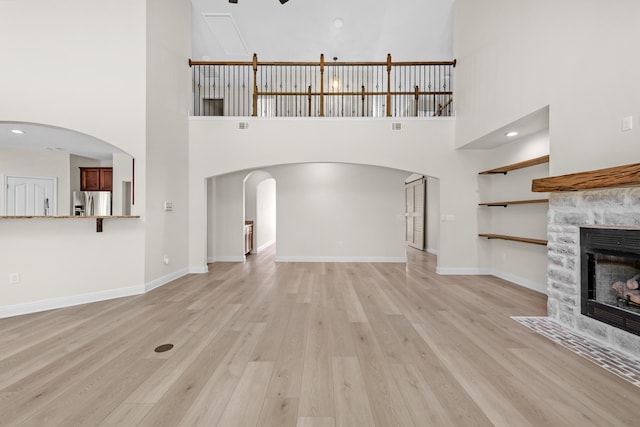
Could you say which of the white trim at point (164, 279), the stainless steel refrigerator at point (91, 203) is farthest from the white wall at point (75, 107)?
the stainless steel refrigerator at point (91, 203)

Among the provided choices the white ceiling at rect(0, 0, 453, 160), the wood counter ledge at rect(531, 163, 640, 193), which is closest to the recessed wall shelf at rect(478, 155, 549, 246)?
the wood counter ledge at rect(531, 163, 640, 193)

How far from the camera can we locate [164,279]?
430 cm

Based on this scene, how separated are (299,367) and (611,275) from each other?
2920 mm

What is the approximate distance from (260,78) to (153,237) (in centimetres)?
632

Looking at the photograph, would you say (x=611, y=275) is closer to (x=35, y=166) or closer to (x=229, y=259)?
(x=229, y=259)

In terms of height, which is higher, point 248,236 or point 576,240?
point 576,240

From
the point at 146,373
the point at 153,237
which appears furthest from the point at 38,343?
the point at 153,237

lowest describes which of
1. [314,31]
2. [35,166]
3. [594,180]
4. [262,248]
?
[262,248]

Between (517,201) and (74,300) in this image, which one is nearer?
(74,300)

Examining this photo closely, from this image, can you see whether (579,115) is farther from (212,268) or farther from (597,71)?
(212,268)

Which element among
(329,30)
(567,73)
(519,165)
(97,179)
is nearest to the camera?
(567,73)

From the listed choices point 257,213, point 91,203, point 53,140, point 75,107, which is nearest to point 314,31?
point 75,107

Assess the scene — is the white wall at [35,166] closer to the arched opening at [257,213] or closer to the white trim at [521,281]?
the arched opening at [257,213]

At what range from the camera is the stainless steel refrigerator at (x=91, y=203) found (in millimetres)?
4008
